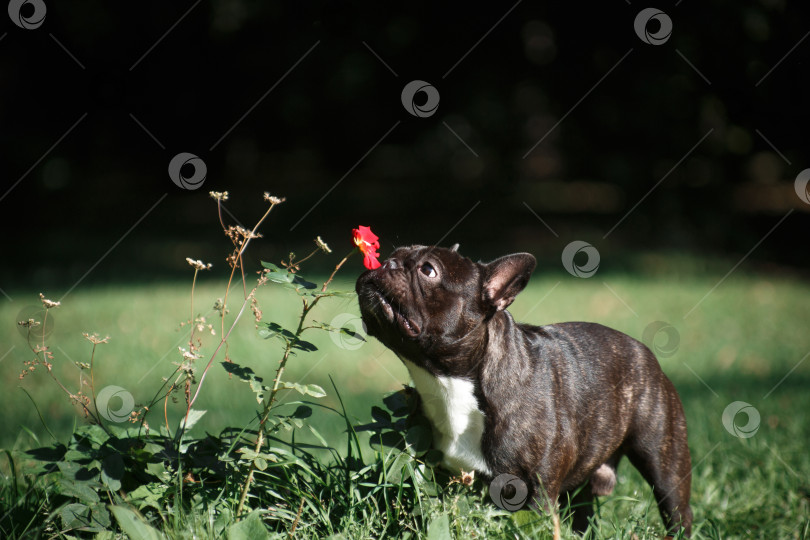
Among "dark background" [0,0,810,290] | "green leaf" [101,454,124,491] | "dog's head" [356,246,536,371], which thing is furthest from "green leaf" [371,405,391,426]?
"dark background" [0,0,810,290]

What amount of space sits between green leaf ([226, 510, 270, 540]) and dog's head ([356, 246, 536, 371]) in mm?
747

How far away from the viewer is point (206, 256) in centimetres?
1173

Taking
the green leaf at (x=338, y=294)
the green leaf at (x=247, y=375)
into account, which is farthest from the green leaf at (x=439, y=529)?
the green leaf at (x=338, y=294)

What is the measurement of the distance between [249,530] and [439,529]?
1.97ft

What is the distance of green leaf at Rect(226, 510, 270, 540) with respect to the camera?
2447mm

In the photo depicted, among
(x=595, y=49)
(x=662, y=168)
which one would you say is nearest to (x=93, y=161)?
(x=595, y=49)

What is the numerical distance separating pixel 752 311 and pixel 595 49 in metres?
5.20

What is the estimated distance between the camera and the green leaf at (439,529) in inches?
99.0

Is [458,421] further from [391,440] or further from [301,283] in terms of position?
[301,283]

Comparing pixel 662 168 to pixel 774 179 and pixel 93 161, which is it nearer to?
pixel 774 179

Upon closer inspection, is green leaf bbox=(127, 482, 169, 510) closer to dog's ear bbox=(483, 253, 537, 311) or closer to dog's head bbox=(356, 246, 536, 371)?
dog's head bbox=(356, 246, 536, 371)

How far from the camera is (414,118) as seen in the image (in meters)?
14.0

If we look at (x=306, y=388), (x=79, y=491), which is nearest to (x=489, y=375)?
(x=306, y=388)

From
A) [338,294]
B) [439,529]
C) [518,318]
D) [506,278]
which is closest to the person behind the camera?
[439,529]
